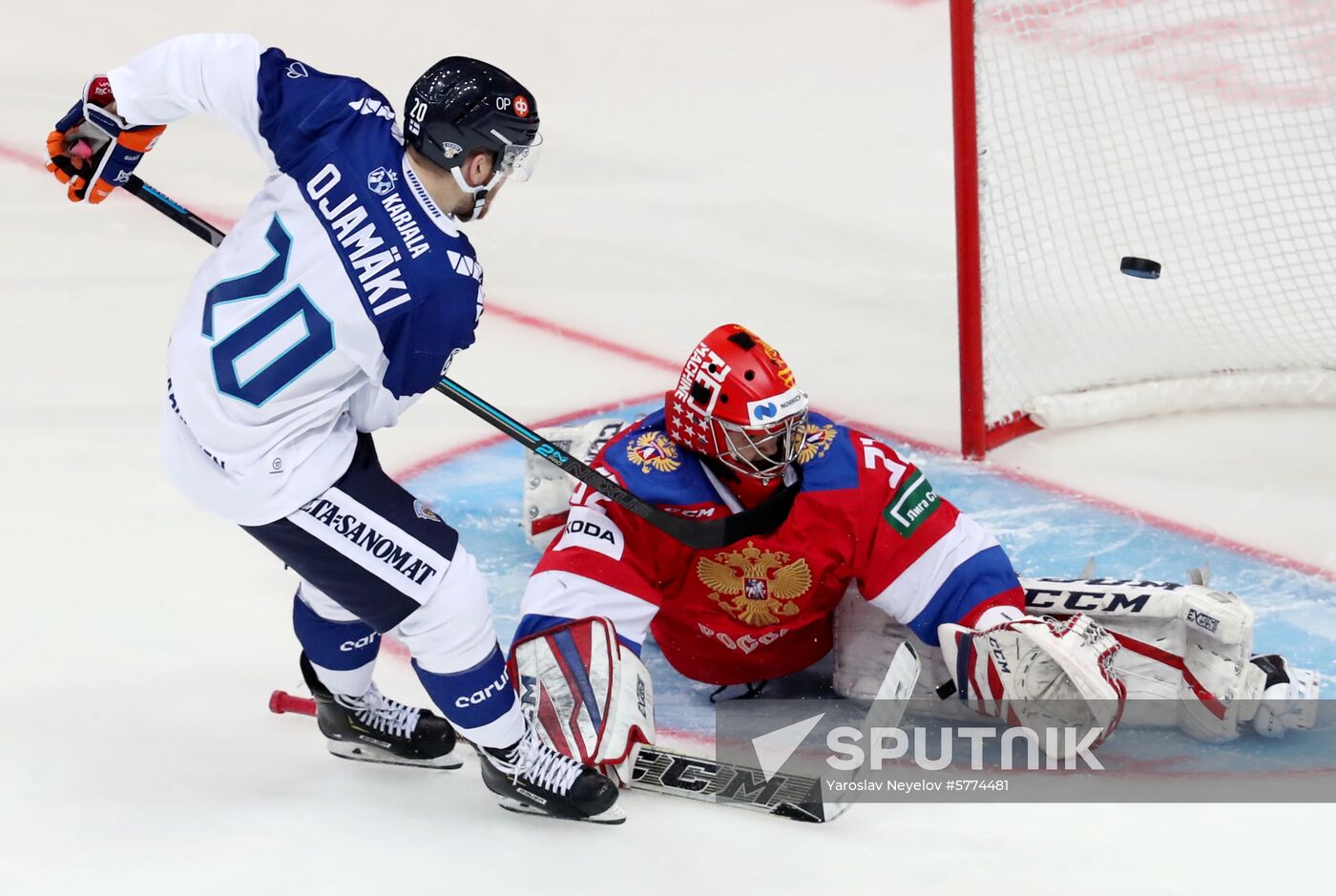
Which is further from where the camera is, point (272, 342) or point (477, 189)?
point (477, 189)

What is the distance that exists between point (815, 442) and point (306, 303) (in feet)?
3.56

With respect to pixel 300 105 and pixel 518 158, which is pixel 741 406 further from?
pixel 300 105

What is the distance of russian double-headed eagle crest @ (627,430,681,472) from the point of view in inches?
119

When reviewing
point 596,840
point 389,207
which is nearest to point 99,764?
point 596,840

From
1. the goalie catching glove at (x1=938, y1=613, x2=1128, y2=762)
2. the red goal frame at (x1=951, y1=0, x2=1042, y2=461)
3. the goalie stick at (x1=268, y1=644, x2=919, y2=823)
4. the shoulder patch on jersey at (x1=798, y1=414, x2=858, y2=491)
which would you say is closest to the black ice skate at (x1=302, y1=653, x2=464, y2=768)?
the goalie stick at (x1=268, y1=644, x2=919, y2=823)

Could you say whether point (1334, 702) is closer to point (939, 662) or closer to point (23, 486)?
point (939, 662)

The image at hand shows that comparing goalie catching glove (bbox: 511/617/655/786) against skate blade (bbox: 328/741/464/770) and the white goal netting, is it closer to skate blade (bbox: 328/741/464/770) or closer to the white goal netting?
skate blade (bbox: 328/741/464/770)

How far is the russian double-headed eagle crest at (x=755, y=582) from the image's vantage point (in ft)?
9.77

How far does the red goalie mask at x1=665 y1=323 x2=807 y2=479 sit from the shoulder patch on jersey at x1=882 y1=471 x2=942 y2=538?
0.21 meters

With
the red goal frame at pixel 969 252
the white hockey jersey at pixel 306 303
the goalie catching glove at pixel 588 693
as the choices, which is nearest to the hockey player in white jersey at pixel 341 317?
the white hockey jersey at pixel 306 303

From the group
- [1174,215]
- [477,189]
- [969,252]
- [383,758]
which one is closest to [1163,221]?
[1174,215]

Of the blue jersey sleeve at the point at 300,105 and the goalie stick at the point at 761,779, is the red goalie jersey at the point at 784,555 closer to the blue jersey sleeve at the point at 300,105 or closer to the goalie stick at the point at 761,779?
the goalie stick at the point at 761,779

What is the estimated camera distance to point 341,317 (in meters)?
2.33

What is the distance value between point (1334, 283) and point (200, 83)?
10.1ft
